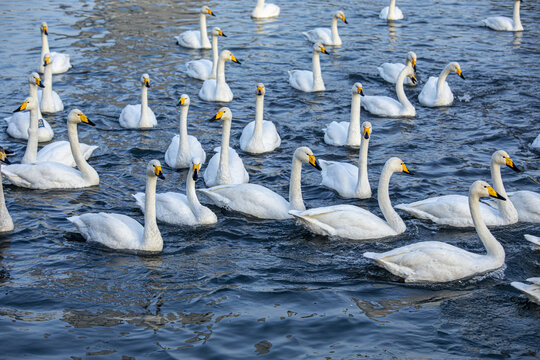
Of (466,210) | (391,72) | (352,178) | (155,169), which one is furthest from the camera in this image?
(391,72)

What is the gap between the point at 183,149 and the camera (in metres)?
13.7

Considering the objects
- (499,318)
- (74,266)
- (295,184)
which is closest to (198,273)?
(74,266)

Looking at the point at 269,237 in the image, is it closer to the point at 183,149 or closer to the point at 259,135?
the point at 183,149

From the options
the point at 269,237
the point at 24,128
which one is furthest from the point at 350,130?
the point at 24,128

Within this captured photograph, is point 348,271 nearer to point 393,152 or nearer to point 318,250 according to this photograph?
point 318,250

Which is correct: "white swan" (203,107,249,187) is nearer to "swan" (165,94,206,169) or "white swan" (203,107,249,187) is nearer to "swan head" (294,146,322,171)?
"swan" (165,94,206,169)

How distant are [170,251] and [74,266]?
4.27 ft

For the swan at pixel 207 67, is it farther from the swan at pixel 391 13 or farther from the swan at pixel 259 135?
the swan at pixel 391 13

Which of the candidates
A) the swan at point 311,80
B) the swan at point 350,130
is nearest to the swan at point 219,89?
the swan at point 311,80

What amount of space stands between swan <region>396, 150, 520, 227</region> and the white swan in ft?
9.82

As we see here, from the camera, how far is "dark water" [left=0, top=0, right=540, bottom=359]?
8.44 meters

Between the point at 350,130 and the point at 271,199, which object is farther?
the point at 350,130

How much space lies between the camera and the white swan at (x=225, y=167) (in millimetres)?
12570

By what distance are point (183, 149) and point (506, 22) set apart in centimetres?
1456
